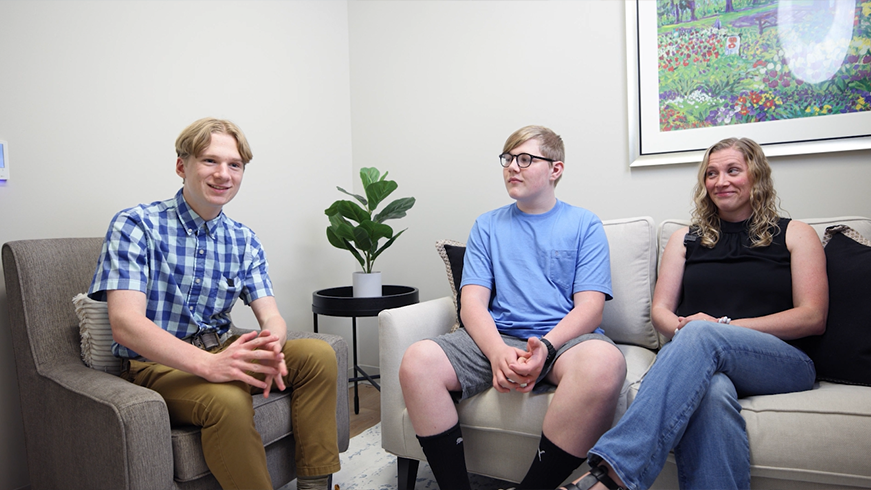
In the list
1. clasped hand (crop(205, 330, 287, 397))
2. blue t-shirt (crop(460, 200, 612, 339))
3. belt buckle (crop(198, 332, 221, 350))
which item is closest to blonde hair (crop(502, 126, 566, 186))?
blue t-shirt (crop(460, 200, 612, 339))

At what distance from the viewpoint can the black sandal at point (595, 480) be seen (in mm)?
1134

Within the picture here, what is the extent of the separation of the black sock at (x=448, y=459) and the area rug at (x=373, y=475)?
11.1 inches

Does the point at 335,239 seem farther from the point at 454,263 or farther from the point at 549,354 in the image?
the point at 549,354

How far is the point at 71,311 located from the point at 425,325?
1.05 m

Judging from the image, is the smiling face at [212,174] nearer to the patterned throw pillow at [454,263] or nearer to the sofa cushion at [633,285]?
the patterned throw pillow at [454,263]

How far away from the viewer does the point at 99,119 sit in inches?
72.3

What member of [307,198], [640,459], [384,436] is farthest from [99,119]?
A: [640,459]

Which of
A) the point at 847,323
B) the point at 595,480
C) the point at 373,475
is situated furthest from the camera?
the point at 373,475

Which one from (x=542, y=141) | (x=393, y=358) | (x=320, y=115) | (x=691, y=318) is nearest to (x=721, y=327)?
A: (x=691, y=318)

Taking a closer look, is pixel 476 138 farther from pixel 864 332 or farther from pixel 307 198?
pixel 864 332

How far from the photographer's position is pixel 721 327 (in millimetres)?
1323

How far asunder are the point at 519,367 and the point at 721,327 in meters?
0.52

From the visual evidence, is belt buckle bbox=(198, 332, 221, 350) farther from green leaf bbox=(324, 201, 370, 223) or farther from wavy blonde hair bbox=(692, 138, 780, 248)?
wavy blonde hair bbox=(692, 138, 780, 248)

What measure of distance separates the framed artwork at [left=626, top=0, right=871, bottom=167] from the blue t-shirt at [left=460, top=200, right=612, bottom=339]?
28.2 inches
